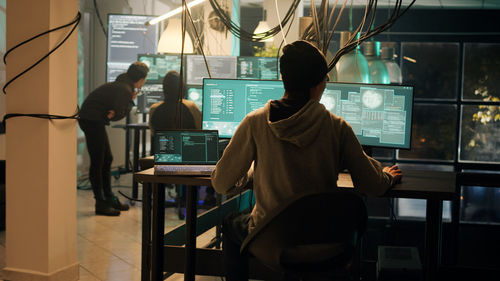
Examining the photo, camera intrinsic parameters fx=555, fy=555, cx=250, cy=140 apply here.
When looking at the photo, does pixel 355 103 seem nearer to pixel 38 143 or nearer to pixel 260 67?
pixel 38 143

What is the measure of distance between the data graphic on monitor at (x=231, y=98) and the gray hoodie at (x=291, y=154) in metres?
0.98

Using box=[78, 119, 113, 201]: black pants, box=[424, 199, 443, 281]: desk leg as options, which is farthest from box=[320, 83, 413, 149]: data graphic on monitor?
box=[78, 119, 113, 201]: black pants

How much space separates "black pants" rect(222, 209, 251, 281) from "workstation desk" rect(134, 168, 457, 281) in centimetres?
29

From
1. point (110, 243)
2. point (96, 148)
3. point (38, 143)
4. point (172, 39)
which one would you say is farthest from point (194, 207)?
point (172, 39)

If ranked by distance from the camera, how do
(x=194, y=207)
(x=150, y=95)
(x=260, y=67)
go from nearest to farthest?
(x=194, y=207)
(x=260, y=67)
(x=150, y=95)

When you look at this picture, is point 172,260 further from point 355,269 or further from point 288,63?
point 288,63

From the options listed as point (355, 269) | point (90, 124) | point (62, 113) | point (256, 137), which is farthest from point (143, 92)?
point (256, 137)

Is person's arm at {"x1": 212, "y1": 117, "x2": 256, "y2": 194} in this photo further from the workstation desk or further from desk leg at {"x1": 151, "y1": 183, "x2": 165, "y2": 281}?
desk leg at {"x1": 151, "y1": 183, "x2": 165, "y2": 281}

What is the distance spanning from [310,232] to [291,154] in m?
0.29

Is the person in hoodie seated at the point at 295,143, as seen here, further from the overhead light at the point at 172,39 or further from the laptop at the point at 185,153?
the overhead light at the point at 172,39

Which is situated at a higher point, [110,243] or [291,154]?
[291,154]

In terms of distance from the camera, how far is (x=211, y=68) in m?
6.23

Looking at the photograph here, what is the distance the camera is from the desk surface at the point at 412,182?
2273mm

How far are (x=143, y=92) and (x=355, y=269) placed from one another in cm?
429
